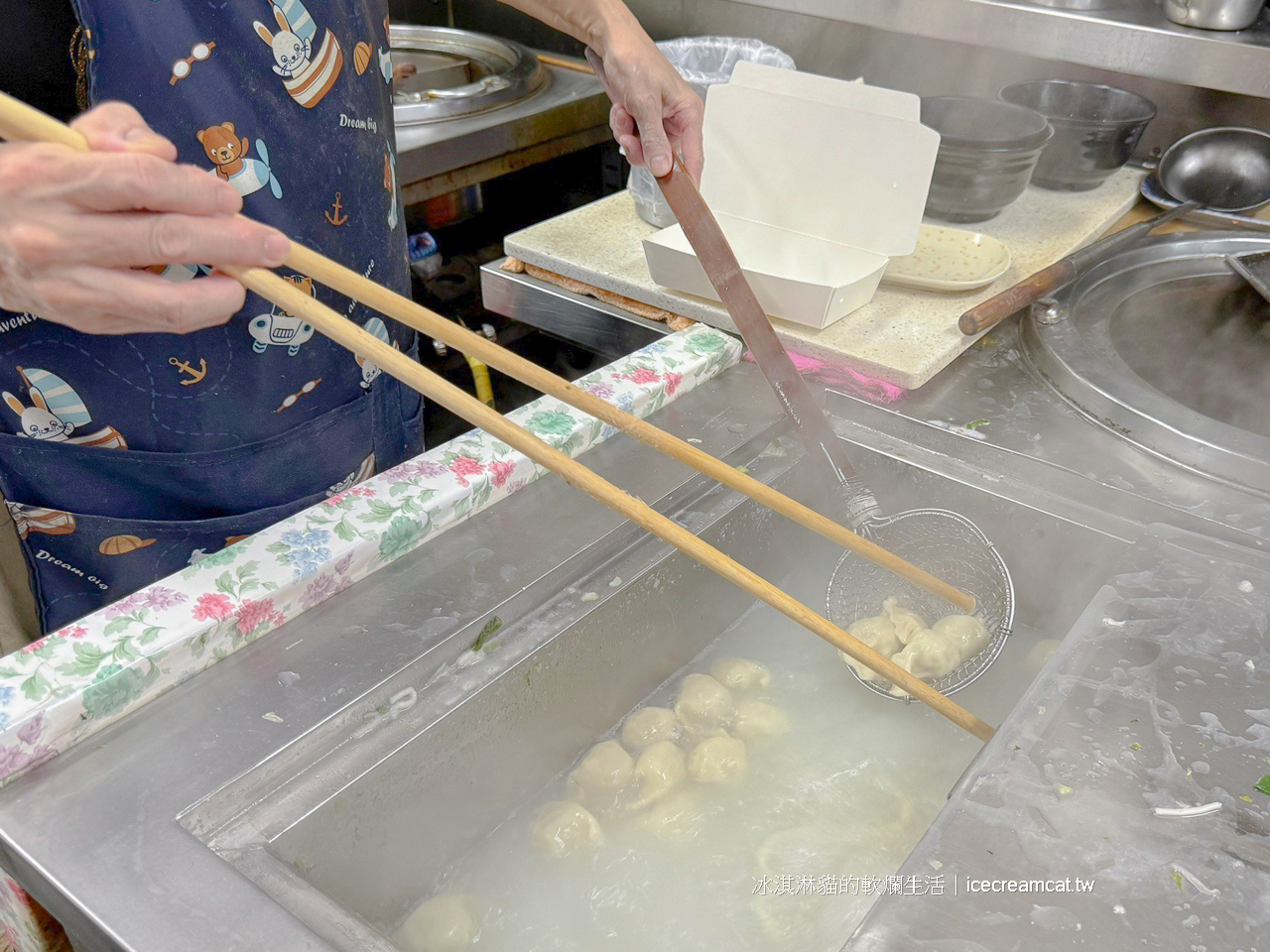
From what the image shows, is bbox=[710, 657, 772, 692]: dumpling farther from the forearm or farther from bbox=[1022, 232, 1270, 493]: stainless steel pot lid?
the forearm

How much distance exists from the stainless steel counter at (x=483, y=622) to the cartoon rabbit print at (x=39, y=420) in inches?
20.0

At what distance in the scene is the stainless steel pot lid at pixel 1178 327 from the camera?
184 centimetres

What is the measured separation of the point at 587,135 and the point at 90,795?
2.61 m

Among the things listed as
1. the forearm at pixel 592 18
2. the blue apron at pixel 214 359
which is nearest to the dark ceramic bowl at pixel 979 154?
the forearm at pixel 592 18

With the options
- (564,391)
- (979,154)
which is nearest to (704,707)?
(564,391)

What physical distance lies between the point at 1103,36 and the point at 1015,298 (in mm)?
1016

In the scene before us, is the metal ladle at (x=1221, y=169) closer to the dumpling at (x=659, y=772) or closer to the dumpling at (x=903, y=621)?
the dumpling at (x=903, y=621)

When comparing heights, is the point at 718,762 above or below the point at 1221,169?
below

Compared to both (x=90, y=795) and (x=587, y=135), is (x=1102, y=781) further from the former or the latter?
(x=587, y=135)

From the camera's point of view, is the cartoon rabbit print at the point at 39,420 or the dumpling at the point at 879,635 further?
the dumpling at the point at 879,635

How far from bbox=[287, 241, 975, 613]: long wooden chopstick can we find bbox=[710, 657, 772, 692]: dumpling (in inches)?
15.3

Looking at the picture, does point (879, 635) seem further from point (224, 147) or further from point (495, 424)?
point (224, 147)

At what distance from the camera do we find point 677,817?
1307 mm

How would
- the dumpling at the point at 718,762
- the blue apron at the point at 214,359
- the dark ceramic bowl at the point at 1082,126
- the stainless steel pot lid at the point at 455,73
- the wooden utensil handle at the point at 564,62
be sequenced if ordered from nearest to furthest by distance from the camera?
1. the blue apron at the point at 214,359
2. the dumpling at the point at 718,762
3. the dark ceramic bowl at the point at 1082,126
4. the stainless steel pot lid at the point at 455,73
5. the wooden utensil handle at the point at 564,62
